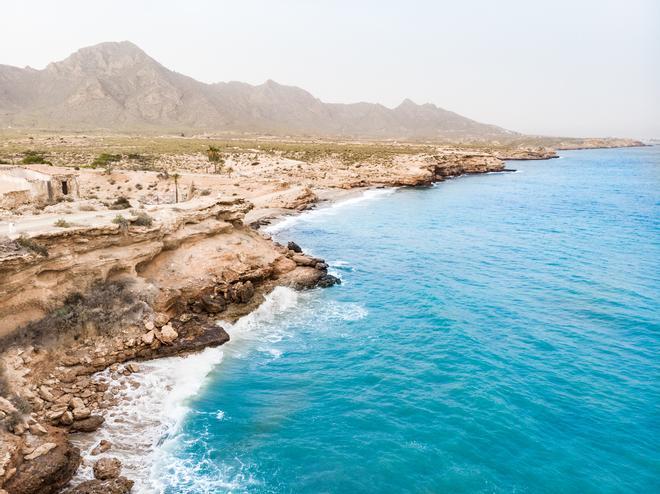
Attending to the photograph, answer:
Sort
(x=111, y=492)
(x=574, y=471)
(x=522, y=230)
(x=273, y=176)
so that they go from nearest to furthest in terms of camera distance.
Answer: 1. (x=111, y=492)
2. (x=574, y=471)
3. (x=522, y=230)
4. (x=273, y=176)

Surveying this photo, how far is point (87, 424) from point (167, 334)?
18.6ft

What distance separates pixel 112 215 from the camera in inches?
923

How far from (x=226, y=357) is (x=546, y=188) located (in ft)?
236

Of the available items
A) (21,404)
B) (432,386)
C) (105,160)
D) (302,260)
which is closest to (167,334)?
(21,404)

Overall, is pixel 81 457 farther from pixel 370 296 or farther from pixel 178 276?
pixel 370 296

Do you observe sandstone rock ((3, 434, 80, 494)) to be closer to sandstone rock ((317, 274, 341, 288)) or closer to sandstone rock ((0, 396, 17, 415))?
sandstone rock ((0, 396, 17, 415))

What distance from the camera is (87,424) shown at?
15094mm

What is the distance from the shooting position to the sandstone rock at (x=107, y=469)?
43.0ft

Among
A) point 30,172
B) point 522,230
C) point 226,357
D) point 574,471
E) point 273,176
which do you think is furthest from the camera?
point 273,176

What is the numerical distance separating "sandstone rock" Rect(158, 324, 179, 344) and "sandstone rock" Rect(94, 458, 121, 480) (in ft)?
22.8

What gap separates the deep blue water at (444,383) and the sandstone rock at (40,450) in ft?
10.9

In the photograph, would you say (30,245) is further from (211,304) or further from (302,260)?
(302,260)

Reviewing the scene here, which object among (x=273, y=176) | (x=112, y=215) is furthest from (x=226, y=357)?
(x=273, y=176)

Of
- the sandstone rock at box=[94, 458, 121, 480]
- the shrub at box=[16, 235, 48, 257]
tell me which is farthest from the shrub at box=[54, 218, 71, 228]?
the sandstone rock at box=[94, 458, 121, 480]
